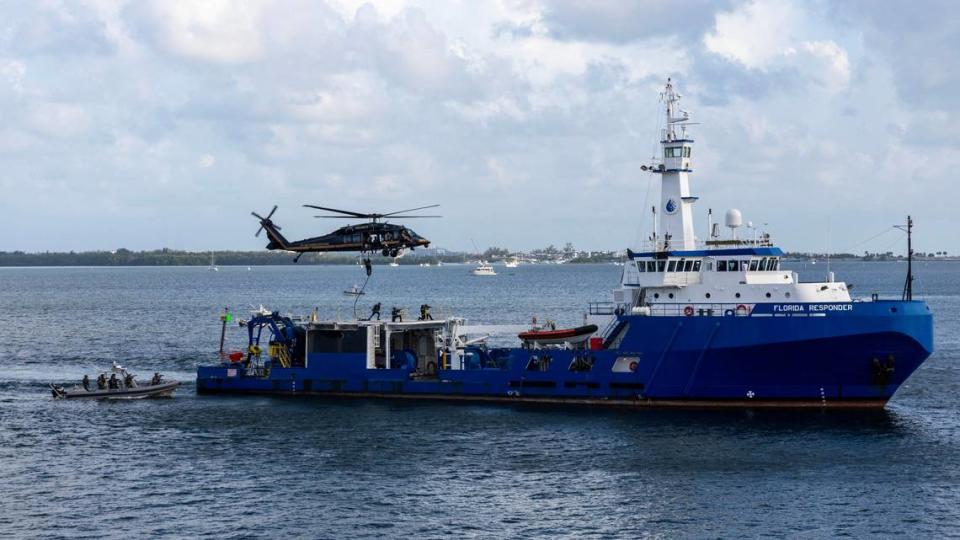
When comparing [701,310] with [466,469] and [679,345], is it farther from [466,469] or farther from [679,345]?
[466,469]

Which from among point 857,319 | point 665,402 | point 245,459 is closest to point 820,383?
point 857,319

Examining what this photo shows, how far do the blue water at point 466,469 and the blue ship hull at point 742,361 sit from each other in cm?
89

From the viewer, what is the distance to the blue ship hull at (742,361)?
4253cm

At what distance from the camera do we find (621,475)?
35250 mm

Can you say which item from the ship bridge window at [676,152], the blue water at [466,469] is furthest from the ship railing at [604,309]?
the ship bridge window at [676,152]

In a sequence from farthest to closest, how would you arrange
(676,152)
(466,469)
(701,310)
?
1. (676,152)
2. (701,310)
3. (466,469)

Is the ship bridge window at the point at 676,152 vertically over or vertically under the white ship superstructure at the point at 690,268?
over

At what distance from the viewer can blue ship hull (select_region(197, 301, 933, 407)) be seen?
42.5m

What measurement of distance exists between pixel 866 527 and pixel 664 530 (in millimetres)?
5439

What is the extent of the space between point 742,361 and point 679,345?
2.53 metres

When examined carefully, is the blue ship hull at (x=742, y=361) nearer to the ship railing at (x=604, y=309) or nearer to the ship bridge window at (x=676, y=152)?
the ship railing at (x=604, y=309)

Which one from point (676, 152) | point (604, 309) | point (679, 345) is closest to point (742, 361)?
point (679, 345)

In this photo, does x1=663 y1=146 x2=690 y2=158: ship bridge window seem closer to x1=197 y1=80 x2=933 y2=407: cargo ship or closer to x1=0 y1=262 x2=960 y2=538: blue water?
x1=197 y1=80 x2=933 y2=407: cargo ship

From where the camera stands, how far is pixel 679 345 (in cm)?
4397
